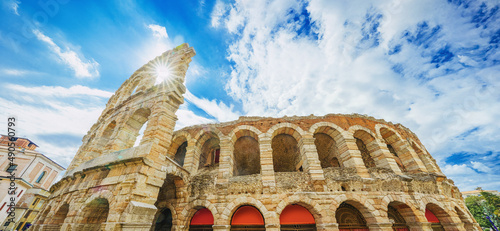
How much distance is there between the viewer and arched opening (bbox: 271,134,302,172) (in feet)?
34.7

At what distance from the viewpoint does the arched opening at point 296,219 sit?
23.8 ft

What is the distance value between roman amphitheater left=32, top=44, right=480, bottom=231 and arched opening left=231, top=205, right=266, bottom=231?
4 cm

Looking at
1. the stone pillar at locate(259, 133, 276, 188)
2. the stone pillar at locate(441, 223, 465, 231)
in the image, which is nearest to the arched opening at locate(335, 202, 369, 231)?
the stone pillar at locate(259, 133, 276, 188)

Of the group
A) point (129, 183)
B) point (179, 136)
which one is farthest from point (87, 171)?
point (179, 136)

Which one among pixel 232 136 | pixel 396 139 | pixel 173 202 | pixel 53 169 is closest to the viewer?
pixel 173 202

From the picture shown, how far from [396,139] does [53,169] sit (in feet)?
122

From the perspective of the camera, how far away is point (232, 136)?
31.1 feet

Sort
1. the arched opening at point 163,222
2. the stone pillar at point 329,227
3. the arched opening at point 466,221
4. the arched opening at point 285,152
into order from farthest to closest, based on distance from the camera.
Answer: the arched opening at point 285,152
the arched opening at point 163,222
the arched opening at point 466,221
the stone pillar at point 329,227

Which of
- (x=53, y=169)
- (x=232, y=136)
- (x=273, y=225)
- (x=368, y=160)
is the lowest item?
(x=273, y=225)

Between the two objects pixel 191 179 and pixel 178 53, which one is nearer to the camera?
pixel 191 179

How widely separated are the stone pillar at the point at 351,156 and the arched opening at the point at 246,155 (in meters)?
5.08

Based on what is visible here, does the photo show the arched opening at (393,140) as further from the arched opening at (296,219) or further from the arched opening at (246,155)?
the arched opening at (246,155)

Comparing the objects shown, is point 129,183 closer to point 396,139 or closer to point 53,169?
point 396,139

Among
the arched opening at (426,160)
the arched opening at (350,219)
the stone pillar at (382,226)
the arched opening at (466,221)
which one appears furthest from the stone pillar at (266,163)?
the arched opening at (466,221)
